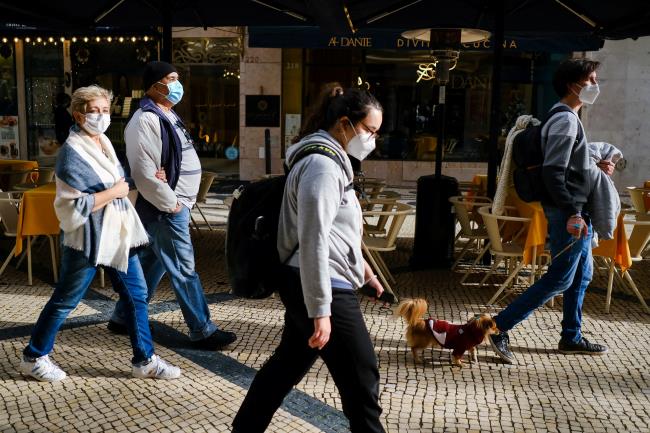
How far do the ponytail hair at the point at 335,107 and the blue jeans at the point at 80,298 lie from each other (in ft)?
5.40

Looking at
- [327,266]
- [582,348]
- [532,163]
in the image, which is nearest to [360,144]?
[327,266]

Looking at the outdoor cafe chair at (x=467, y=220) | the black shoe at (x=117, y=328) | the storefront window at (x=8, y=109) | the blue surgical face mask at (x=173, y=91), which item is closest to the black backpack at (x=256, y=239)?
the blue surgical face mask at (x=173, y=91)

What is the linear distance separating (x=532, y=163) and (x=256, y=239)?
95.9 inches

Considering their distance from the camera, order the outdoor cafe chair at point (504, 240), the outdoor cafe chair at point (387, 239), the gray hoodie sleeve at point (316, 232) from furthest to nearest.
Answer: the outdoor cafe chair at point (387, 239)
the outdoor cafe chair at point (504, 240)
the gray hoodie sleeve at point (316, 232)

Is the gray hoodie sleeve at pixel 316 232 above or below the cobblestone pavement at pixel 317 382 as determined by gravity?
above

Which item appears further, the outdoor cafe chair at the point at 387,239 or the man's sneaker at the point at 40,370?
the outdoor cafe chair at the point at 387,239

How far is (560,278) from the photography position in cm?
425

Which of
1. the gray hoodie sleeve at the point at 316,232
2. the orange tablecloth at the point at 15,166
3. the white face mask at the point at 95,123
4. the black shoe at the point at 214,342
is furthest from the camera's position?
the orange tablecloth at the point at 15,166

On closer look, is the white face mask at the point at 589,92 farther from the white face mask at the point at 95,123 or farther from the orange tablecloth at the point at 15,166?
the orange tablecloth at the point at 15,166

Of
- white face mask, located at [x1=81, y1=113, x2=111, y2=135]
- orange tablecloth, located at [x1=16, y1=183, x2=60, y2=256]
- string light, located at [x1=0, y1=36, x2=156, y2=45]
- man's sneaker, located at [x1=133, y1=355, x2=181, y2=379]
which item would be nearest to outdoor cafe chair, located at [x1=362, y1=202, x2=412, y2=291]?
man's sneaker, located at [x1=133, y1=355, x2=181, y2=379]

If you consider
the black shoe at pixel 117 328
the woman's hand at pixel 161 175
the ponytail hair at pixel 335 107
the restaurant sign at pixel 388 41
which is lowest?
the black shoe at pixel 117 328

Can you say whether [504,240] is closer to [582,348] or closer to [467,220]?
[467,220]

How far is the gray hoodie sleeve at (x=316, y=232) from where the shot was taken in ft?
7.89

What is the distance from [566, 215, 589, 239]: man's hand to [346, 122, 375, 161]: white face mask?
1.96 m
